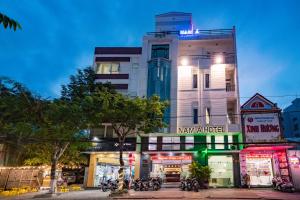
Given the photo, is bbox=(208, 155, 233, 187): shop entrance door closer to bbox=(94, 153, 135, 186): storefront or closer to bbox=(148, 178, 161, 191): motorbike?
bbox=(148, 178, 161, 191): motorbike

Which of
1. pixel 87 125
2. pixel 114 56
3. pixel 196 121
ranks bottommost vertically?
pixel 87 125

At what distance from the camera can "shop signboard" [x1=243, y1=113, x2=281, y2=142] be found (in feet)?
66.9

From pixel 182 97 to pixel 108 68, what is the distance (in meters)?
10.8

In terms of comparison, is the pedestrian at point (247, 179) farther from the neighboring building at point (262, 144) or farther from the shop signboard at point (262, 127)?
the shop signboard at point (262, 127)

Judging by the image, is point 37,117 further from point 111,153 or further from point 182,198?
point 182,198

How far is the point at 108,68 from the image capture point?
32938mm

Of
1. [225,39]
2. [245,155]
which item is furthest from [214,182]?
[225,39]

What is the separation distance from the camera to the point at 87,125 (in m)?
20.5

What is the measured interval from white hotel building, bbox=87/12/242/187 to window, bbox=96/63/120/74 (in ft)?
0.41

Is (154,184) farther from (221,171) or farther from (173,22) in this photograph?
(173,22)

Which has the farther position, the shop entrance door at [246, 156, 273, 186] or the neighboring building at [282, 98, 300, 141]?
the neighboring building at [282, 98, 300, 141]

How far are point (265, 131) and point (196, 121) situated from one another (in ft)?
25.5

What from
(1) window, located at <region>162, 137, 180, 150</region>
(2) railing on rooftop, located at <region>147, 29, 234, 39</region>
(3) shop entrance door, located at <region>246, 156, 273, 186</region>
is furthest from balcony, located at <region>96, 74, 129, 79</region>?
(3) shop entrance door, located at <region>246, 156, 273, 186</region>

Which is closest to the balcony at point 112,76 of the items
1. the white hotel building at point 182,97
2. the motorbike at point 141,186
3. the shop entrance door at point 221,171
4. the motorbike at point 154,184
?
the white hotel building at point 182,97
